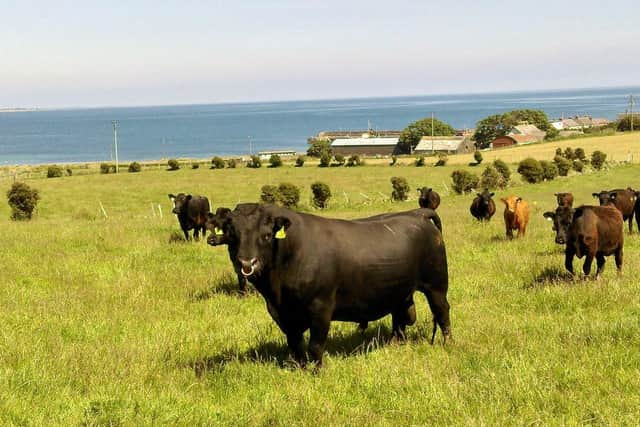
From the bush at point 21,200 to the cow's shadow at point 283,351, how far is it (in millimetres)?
30795

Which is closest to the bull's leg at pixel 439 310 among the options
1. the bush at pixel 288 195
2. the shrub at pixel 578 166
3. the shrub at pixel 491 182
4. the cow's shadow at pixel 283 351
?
the cow's shadow at pixel 283 351

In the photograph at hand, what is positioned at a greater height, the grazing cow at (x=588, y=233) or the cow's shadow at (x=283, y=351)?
the grazing cow at (x=588, y=233)

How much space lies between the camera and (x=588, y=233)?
1150cm

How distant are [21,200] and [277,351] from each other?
1241 inches

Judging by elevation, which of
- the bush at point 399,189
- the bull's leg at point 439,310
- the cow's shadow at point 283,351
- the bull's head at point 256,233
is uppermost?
the bull's head at point 256,233

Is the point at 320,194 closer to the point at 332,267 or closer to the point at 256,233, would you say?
the point at 332,267

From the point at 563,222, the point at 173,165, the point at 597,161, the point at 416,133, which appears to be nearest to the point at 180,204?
the point at 563,222

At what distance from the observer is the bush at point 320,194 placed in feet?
138

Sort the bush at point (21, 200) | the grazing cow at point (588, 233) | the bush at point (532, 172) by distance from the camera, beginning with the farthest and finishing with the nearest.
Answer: the bush at point (532, 172) → the bush at point (21, 200) → the grazing cow at point (588, 233)

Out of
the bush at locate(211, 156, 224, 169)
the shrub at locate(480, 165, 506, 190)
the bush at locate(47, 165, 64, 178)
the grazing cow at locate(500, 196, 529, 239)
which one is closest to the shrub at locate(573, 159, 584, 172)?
the shrub at locate(480, 165, 506, 190)

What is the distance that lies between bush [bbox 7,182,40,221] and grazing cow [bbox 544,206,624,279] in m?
31.0

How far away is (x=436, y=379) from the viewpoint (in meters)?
6.66

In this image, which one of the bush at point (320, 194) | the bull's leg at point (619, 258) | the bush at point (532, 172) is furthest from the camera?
the bush at point (532, 172)

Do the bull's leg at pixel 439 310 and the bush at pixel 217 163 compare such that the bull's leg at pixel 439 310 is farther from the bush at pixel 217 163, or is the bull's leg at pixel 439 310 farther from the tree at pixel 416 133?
the tree at pixel 416 133
